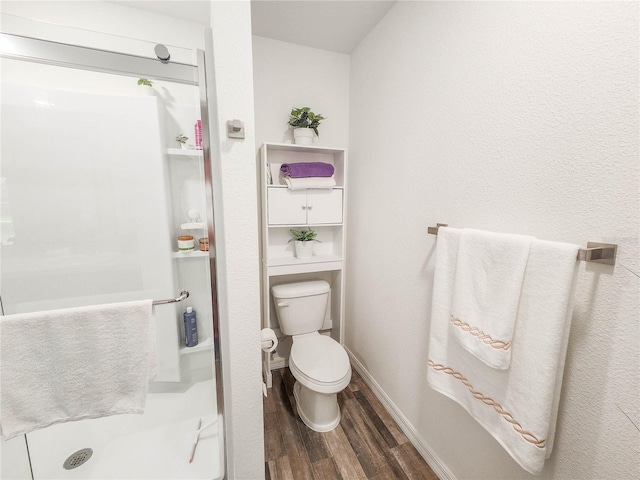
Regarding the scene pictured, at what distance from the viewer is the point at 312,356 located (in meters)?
1.44

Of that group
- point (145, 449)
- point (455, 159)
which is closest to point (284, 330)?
point (145, 449)

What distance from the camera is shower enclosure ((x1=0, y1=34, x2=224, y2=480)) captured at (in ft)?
3.14

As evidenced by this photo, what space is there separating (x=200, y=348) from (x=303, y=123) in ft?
5.08

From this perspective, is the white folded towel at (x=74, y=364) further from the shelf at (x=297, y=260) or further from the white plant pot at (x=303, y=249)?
the white plant pot at (x=303, y=249)

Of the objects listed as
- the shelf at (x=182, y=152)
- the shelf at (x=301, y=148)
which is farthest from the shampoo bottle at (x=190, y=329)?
the shelf at (x=301, y=148)

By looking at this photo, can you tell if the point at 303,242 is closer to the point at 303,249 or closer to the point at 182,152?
the point at 303,249

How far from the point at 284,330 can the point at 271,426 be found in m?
0.54

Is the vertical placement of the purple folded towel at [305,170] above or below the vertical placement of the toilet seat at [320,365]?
above

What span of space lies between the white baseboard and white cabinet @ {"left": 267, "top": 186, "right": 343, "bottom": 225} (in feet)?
3.80

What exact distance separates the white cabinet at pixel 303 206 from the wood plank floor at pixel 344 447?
1215 millimetres

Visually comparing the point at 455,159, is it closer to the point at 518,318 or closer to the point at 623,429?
the point at 518,318

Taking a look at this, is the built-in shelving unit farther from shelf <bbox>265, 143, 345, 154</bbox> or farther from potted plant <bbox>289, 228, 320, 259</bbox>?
potted plant <bbox>289, 228, 320, 259</bbox>

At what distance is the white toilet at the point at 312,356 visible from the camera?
1297mm

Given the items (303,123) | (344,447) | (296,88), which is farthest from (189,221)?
(344,447)
